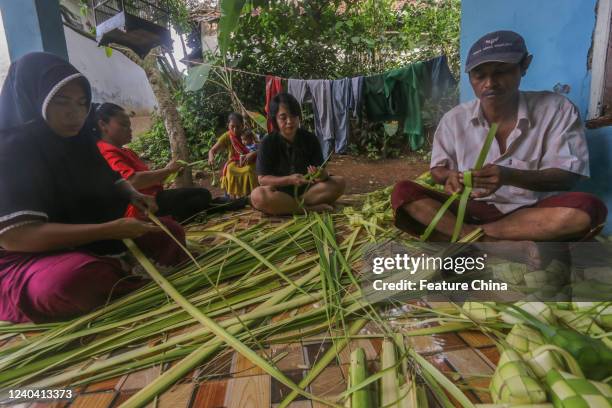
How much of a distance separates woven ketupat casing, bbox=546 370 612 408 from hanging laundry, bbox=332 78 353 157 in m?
4.47

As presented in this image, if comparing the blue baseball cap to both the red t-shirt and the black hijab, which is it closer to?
the black hijab

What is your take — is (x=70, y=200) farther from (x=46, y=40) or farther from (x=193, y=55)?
(x=193, y=55)

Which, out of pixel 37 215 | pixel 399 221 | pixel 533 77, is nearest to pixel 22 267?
pixel 37 215

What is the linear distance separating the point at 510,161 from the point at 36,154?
220cm


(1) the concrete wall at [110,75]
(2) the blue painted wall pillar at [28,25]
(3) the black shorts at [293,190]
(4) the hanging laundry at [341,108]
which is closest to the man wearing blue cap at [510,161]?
(3) the black shorts at [293,190]

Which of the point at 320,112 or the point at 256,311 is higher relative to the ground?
the point at 320,112

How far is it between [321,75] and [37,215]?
263 inches

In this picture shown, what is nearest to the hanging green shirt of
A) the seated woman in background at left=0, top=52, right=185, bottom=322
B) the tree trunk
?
the tree trunk

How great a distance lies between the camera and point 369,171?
641cm

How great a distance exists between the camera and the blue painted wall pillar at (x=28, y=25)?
2852 millimetres

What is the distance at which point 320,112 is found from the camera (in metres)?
5.12

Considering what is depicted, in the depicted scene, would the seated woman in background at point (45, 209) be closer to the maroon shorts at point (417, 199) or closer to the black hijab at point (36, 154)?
the black hijab at point (36, 154)

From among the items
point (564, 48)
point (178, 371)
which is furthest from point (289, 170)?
point (178, 371)

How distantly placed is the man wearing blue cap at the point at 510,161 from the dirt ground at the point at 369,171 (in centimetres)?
343
